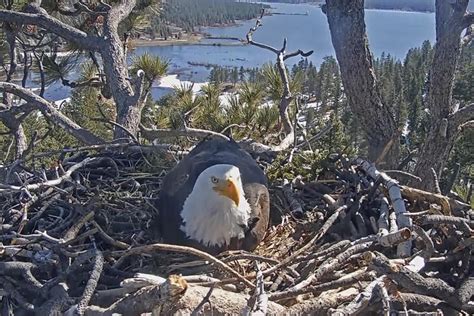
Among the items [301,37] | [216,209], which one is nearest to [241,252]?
[216,209]

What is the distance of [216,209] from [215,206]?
0.02m

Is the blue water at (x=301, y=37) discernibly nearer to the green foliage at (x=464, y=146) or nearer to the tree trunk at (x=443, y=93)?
the green foliage at (x=464, y=146)

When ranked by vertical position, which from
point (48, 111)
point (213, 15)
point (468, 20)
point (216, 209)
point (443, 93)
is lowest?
point (213, 15)

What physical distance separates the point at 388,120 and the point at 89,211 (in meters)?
1.85

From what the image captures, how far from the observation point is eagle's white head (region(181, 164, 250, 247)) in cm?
188

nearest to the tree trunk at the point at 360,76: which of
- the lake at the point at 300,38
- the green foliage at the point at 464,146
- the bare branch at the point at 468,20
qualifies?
the bare branch at the point at 468,20

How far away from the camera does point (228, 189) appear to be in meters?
1.87

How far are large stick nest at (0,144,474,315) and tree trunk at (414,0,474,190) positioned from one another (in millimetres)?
1036

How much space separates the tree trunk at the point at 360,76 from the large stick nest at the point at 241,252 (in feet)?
2.47

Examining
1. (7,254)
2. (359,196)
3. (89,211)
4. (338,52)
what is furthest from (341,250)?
(338,52)

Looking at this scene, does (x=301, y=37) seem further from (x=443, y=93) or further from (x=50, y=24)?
(x=443, y=93)

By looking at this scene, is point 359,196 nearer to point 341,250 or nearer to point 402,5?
point 341,250

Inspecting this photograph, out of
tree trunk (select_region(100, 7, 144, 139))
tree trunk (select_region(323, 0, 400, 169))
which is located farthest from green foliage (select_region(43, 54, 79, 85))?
tree trunk (select_region(323, 0, 400, 169))

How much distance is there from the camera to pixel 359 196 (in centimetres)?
216
